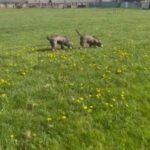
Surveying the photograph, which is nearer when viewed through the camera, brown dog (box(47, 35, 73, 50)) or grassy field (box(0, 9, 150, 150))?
grassy field (box(0, 9, 150, 150))

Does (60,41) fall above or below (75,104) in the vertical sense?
below

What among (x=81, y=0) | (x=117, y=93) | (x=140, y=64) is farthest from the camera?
(x=81, y=0)

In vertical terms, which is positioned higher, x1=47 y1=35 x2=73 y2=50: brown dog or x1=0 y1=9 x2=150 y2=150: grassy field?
x1=0 y1=9 x2=150 y2=150: grassy field

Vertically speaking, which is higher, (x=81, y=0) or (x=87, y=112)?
(x=87, y=112)

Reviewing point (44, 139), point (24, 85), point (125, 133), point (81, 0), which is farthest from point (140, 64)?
point (81, 0)

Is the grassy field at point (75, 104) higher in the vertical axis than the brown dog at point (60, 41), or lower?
higher

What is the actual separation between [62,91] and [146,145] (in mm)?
2557

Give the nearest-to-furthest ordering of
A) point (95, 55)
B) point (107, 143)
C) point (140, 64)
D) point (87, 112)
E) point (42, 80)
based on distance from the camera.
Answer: point (107, 143) < point (87, 112) < point (42, 80) < point (140, 64) < point (95, 55)

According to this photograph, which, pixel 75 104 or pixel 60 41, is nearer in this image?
pixel 75 104

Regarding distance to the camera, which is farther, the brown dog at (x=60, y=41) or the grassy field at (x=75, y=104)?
the brown dog at (x=60, y=41)

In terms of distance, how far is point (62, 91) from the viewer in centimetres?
903

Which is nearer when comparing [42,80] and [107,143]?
[107,143]

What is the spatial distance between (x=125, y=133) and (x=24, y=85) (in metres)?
2.93

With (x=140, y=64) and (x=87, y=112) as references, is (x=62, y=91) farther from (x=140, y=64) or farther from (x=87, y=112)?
(x=140, y=64)
